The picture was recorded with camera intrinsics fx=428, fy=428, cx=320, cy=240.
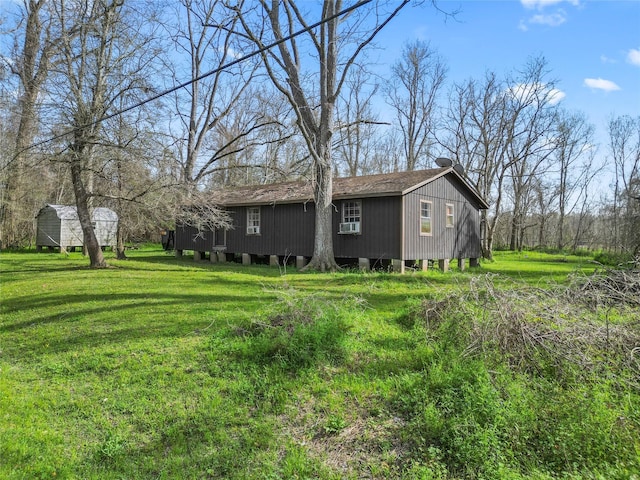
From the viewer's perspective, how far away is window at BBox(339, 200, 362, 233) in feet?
48.3

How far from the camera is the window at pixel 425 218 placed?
14555mm

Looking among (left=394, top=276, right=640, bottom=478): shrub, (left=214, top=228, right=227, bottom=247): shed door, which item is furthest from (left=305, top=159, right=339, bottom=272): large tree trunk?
(left=394, top=276, right=640, bottom=478): shrub

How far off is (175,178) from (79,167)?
2.86 m

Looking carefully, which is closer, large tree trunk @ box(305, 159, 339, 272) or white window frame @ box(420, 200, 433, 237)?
large tree trunk @ box(305, 159, 339, 272)

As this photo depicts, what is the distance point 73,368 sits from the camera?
5320 mm

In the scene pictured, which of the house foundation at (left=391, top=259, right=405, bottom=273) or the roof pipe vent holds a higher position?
the roof pipe vent

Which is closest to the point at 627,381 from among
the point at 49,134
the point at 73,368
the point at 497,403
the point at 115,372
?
the point at 497,403

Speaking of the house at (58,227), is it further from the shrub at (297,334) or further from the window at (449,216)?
the shrub at (297,334)

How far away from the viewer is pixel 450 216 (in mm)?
16297

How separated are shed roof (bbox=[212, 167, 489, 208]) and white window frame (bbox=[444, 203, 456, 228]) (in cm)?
114

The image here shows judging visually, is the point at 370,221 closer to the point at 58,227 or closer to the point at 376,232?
the point at 376,232

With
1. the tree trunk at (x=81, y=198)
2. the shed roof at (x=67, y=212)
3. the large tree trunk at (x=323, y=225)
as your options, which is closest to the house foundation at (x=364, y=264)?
the large tree trunk at (x=323, y=225)

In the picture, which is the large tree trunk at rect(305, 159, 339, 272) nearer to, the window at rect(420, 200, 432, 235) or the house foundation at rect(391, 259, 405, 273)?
the house foundation at rect(391, 259, 405, 273)

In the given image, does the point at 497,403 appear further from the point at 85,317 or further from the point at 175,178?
the point at 175,178
